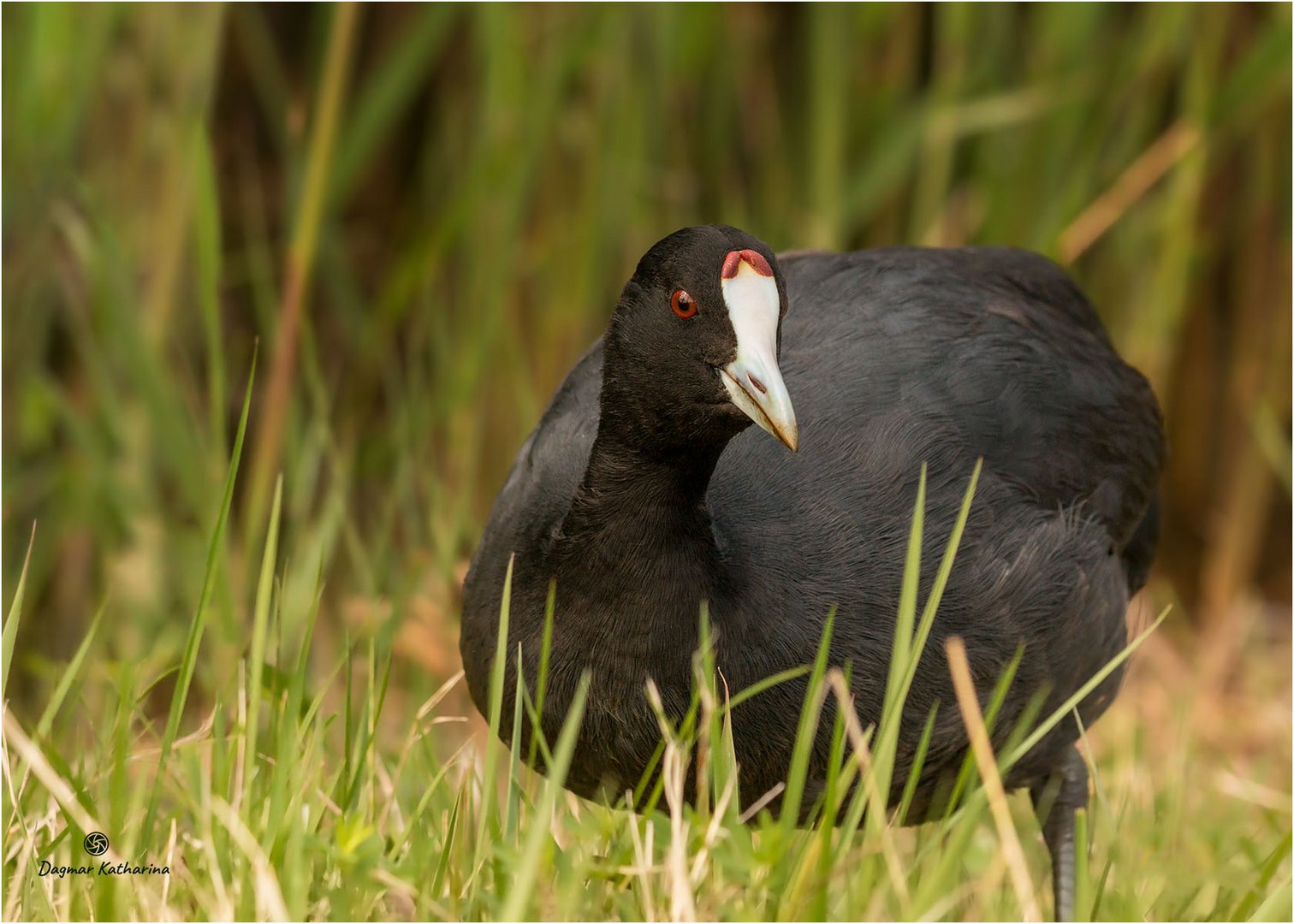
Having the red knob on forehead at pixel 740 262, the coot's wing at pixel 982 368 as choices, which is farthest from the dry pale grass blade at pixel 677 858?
the coot's wing at pixel 982 368

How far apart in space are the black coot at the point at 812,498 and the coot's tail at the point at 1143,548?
16cm

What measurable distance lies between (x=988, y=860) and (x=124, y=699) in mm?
1385

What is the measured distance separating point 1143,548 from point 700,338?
1487 mm

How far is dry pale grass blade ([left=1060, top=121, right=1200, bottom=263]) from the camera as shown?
404 centimetres

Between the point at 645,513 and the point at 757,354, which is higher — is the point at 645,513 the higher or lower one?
the lower one

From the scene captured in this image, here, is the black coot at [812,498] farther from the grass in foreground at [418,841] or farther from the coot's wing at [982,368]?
the grass in foreground at [418,841]

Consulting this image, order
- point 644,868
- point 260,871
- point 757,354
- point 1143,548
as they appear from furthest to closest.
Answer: point 1143,548
point 757,354
point 644,868
point 260,871

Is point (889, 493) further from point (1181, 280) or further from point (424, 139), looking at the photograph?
point (424, 139)

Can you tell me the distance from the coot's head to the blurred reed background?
132 centimetres

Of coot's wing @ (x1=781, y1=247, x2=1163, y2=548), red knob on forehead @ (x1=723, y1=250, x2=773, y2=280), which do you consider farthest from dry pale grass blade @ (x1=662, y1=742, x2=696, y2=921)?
coot's wing @ (x1=781, y1=247, x2=1163, y2=548)

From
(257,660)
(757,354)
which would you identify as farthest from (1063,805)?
(257,660)

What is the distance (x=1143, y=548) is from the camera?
325 centimetres

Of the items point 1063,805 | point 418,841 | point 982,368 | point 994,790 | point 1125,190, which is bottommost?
point 1063,805

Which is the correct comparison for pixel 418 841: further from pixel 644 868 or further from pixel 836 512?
pixel 836 512
